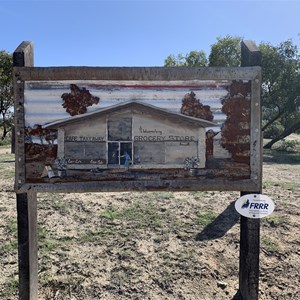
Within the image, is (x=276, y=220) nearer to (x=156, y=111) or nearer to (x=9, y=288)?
(x=156, y=111)

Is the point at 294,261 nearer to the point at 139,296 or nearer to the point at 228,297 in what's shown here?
A: the point at 228,297

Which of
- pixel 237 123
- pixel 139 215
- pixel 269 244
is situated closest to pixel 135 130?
pixel 237 123

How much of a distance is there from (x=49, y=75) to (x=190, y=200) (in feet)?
13.0

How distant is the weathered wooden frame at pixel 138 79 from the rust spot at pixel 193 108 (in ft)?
0.52

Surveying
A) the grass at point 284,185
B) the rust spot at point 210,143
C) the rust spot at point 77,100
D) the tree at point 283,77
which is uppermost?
the tree at point 283,77

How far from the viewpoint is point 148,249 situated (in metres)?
3.90

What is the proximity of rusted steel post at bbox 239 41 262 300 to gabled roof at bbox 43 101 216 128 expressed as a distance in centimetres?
66

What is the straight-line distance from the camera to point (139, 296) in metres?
3.07

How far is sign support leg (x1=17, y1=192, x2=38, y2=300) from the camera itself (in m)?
2.65

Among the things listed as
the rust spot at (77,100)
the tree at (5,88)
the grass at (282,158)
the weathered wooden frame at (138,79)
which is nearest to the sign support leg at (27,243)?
the weathered wooden frame at (138,79)

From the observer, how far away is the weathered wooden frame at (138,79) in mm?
2529

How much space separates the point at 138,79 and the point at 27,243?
1.64 meters

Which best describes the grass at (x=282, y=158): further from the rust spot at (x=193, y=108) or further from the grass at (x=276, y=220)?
the rust spot at (x=193, y=108)

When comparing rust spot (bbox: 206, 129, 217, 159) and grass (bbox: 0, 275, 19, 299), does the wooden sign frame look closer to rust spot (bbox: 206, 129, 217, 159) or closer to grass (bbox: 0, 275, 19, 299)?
rust spot (bbox: 206, 129, 217, 159)
